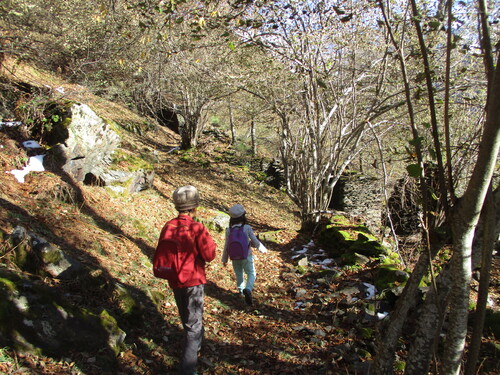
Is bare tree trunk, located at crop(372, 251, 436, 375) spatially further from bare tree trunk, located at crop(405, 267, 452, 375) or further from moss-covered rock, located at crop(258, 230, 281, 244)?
moss-covered rock, located at crop(258, 230, 281, 244)

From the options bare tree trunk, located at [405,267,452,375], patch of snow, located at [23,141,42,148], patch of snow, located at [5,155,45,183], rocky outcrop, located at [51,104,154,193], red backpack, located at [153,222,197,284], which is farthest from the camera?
rocky outcrop, located at [51,104,154,193]

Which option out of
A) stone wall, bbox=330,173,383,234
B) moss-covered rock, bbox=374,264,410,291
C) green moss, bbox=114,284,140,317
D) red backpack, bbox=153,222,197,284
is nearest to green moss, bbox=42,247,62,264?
green moss, bbox=114,284,140,317

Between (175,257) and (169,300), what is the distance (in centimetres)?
194

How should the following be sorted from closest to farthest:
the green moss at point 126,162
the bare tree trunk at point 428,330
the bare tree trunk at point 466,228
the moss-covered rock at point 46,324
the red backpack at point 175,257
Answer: the bare tree trunk at point 466,228
the bare tree trunk at point 428,330
the moss-covered rock at point 46,324
the red backpack at point 175,257
the green moss at point 126,162

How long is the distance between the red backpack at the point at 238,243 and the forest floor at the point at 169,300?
80 centimetres

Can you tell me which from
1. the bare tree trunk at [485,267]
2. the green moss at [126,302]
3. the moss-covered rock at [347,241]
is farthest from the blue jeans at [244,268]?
the bare tree trunk at [485,267]

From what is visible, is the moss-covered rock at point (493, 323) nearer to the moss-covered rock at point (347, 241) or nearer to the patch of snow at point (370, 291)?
the patch of snow at point (370, 291)

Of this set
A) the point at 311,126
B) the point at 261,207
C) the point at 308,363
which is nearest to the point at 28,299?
the point at 308,363

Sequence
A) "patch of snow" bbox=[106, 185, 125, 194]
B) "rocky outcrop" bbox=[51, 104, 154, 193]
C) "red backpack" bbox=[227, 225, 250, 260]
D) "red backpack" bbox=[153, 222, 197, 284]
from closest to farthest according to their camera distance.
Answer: "red backpack" bbox=[153, 222, 197, 284] → "red backpack" bbox=[227, 225, 250, 260] → "rocky outcrop" bbox=[51, 104, 154, 193] → "patch of snow" bbox=[106, 185, 125, 194]

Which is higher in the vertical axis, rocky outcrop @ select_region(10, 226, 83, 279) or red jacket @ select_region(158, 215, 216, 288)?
red jacket @ select_region(158, 215, 216, 288)

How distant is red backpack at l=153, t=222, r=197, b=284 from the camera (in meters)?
3.08

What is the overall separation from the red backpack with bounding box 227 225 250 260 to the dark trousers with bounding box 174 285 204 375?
170 cm

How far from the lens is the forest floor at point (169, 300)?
11.5 ft

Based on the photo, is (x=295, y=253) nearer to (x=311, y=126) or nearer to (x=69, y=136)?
(x=311, y=126)
